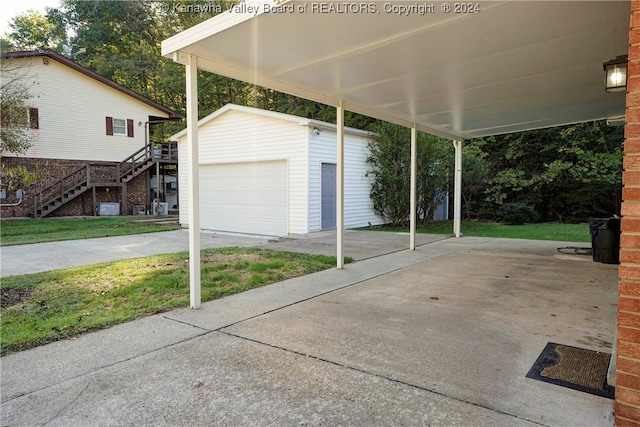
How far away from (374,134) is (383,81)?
7951mm

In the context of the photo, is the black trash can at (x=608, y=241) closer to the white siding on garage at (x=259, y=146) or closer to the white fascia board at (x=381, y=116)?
the white fascia board at (x=381, y=116)

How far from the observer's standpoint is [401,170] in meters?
12.9

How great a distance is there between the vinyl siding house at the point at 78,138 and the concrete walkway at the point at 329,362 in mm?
15574

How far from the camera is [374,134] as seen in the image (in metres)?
13.3

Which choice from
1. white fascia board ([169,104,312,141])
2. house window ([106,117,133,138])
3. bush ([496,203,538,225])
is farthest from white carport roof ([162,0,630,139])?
house window ([106,117,133,138])

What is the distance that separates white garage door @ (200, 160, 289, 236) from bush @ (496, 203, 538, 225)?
28.7 feet

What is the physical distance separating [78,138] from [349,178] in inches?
517

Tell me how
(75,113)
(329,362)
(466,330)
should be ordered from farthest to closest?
(75,113)
(466,330)
(329,362)

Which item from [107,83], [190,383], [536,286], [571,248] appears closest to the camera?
[190,383]

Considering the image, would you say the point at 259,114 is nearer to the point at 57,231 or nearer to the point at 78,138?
the point at 57,231

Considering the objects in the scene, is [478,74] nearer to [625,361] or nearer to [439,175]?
[625,361]

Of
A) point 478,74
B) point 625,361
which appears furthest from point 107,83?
point 625,361

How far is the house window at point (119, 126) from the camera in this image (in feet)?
61.8

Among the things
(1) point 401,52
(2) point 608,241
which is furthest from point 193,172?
(2) point 608,241
